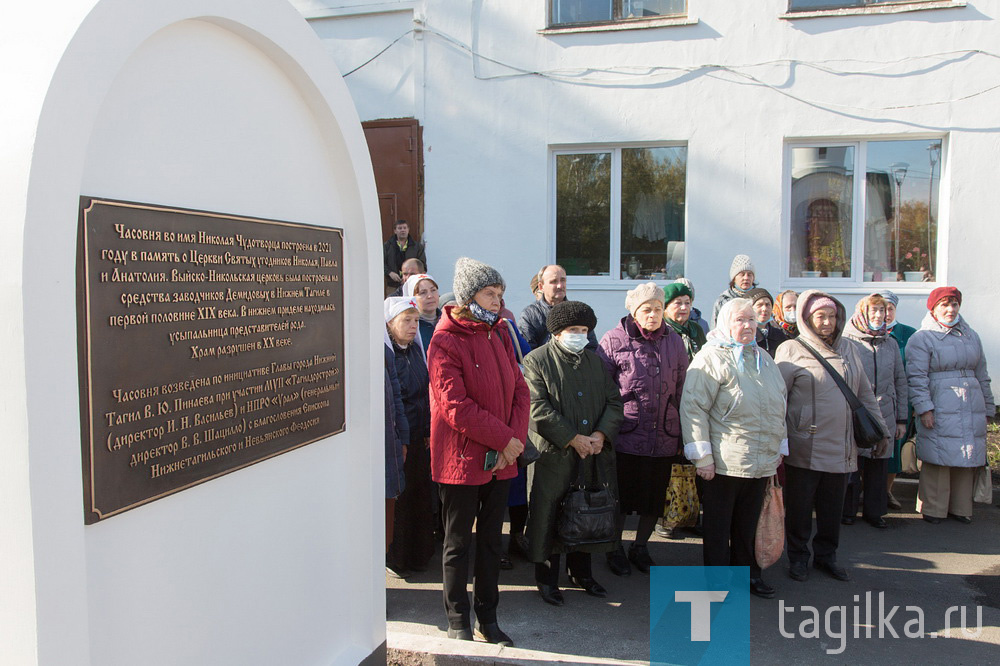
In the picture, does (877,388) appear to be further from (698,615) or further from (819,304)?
(698,615)

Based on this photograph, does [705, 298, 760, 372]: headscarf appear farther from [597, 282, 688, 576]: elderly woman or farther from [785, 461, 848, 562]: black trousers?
[785, 461, 848, 562]: black trousers

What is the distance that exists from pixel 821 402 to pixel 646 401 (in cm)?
108

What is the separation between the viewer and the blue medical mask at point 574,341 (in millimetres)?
4309

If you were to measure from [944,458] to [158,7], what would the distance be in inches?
236

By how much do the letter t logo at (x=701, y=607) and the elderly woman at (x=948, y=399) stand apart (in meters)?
2.54

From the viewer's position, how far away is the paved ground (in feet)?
12.2

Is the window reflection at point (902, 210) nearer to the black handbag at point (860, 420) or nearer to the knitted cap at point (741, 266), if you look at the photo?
the knitted cap at point (741, 266)

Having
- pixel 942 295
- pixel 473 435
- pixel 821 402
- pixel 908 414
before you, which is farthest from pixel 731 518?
pixel 942 295

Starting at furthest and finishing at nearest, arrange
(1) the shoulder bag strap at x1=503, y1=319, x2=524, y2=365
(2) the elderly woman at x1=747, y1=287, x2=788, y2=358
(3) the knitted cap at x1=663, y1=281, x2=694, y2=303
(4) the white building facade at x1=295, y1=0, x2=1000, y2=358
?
(4) the white building facade at x1=295, y1=0, x2=1000, y2=358
(2) the elderly woman at x1=747, y1=287, x2=788, y2=358
(3) the knitted cap at x1=663, y1=281, x2=694, y2=303
(1) the shoulder bag strap at x1=503, y1=319, x2=524, y2=365

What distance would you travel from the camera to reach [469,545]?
149 inches

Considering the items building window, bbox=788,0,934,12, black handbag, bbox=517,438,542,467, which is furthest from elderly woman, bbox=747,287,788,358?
building window, bbox=788,0,934,12

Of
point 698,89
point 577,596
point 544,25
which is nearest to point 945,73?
point 698,89

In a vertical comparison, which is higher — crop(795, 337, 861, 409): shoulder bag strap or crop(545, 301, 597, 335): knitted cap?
Result: crop(545, 301, 597, 335): knitted cap

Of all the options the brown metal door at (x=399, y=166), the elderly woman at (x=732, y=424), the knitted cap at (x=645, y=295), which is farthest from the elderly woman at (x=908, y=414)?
the brown metal door at (x=399, y=166)
